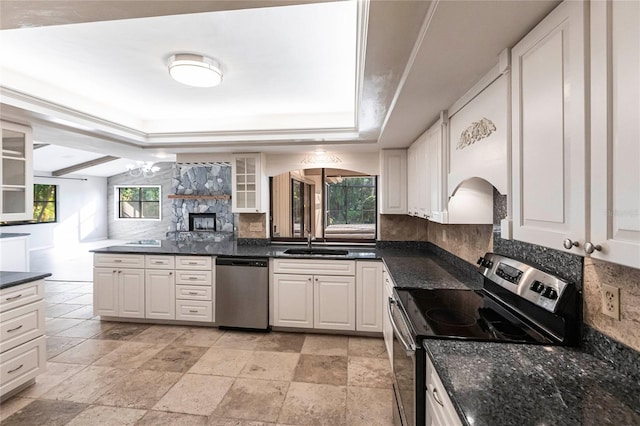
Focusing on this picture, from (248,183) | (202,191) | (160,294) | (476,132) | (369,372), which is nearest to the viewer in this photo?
(476,132)

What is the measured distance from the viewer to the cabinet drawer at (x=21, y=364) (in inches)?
85.7

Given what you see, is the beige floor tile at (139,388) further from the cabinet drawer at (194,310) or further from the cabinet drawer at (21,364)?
the cabinet drawer at (194,310)

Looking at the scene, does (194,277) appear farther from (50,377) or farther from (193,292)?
(50,377)

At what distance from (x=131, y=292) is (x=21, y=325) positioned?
4.63ft

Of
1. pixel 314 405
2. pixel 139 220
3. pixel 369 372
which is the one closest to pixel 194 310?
pixel 314 405

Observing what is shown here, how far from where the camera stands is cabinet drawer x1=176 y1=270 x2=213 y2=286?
3.59 meters

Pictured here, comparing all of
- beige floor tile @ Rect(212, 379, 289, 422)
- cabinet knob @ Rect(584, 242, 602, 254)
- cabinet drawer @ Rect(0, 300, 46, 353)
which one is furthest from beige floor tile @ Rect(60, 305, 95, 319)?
cabinet knob @ Rect(584, 242, 602, 254)

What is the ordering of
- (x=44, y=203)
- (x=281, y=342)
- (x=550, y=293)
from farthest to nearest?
(x=44, y=203) → (x=281, y=342) → (x=550, y=293)

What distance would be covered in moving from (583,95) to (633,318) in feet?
2.57

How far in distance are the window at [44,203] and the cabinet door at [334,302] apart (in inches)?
392

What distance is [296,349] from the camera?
310cm

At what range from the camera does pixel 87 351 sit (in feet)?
9.89

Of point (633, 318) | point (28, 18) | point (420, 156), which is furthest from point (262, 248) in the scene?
point (633, 318)

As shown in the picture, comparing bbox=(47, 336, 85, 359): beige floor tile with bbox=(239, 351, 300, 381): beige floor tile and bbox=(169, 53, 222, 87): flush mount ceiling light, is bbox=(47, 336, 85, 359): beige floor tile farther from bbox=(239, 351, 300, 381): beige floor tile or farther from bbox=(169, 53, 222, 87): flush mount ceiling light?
bbox=(169, 53, 222, 87): flush mount ceiling light
